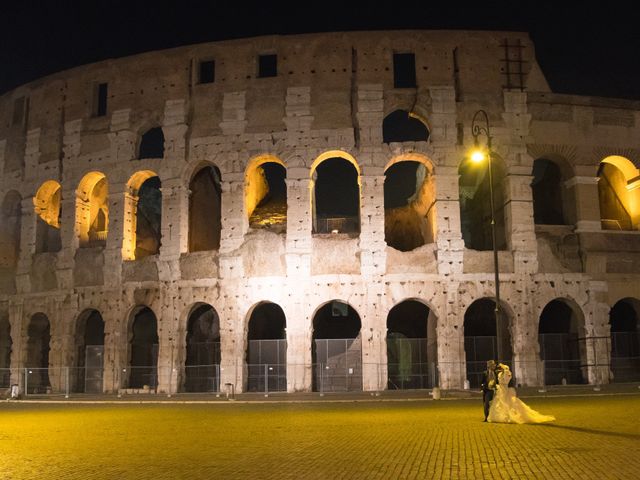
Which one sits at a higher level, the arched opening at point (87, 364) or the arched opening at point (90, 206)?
the arched opening at point (90, 206)

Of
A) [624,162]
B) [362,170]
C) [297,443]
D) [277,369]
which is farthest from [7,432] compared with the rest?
[624,162]

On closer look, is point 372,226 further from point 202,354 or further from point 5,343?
point 5,343

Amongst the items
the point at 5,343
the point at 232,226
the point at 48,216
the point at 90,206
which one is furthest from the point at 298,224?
the point at 5,343

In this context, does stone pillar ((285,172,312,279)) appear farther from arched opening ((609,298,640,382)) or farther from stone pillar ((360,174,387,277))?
arched opening ((609,298,640,382))

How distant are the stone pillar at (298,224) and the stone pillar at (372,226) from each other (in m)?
1.96

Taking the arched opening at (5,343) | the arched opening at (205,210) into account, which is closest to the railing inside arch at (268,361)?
the arched opening at (205,210)

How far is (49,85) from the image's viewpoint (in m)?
28.5

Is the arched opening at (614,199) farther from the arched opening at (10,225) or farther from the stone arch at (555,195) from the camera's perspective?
the arched opening at (10,225)

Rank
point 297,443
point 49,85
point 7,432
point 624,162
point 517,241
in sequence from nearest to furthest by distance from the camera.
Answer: point 297,443 < point 7,432 < point 517,241 < point 624,162 < point 49,85

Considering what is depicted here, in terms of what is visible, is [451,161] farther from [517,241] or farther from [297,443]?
[297,443]

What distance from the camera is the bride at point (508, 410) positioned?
12.3m

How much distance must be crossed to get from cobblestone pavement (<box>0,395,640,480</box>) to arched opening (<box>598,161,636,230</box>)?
12216 mm

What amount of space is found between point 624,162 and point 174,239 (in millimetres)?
17781

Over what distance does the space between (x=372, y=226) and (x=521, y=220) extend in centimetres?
551
